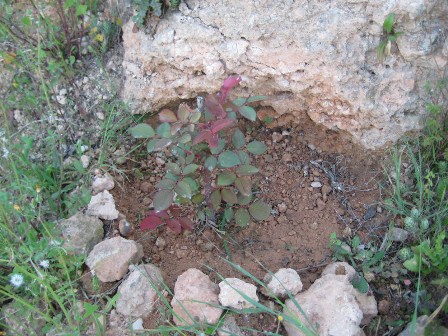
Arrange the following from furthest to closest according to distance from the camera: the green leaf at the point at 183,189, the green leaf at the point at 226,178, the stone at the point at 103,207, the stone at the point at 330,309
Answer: the stone at the point at 103,207 → the green leaf at the point at 226,178 → the green leaf at the point at 183,189 → the stone at the point at 330,309

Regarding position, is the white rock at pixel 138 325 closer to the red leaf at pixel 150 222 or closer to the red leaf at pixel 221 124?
the red leaf at pixel 150 222

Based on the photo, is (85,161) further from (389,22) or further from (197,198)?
(389,22)

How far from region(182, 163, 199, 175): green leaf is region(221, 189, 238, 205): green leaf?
21 cm

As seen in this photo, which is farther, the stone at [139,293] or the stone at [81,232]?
the stone at [81,232]

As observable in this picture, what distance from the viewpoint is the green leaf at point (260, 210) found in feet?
7.16

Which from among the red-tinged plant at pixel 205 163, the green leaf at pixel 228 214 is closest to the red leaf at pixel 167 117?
the red-tinged plant at pixel 205 163

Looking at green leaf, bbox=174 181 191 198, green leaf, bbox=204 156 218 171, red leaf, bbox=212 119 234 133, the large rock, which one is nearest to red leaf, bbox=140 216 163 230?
green leaf, bbox=174 181 191 198

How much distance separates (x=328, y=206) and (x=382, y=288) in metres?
0.48

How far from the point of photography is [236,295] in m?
1.94

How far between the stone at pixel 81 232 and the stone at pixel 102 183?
0.17 meters

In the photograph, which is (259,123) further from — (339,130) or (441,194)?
(441,194)

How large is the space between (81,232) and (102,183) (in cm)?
28

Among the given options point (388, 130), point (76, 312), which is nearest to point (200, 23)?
point (388, 130)

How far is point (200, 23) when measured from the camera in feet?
7.68
